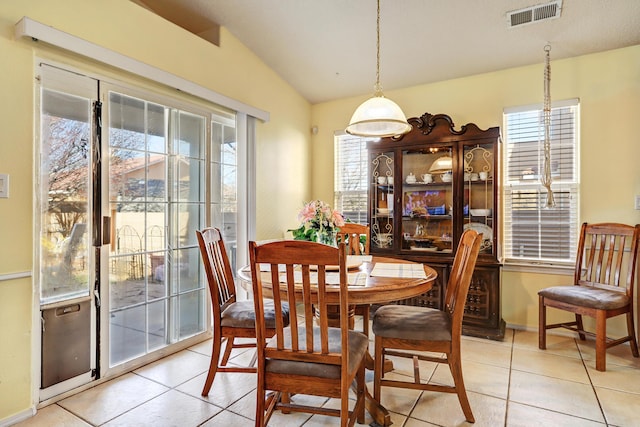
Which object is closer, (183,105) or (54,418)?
(54,418)

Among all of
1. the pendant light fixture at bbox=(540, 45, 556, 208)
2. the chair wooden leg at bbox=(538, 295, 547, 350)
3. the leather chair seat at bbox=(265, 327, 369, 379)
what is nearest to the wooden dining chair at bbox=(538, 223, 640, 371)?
the chair wooden leg at bbox=(538, 295, 547, 350)

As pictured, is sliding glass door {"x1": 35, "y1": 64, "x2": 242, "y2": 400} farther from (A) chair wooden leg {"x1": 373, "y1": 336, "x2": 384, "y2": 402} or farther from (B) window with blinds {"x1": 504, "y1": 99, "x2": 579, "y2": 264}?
(B) window with blinds {"x1": 504, "y1": 99, "x2": 579, "y2": 264}

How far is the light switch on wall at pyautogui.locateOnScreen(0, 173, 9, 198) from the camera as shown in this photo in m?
1.87

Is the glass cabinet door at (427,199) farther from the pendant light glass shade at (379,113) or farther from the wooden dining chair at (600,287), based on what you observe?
the pendant light glass shade at (379,113)

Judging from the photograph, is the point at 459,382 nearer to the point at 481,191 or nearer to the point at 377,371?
the point at 377,371

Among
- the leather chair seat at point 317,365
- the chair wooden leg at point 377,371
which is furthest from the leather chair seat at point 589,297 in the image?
the leather chair seat at point 317,365

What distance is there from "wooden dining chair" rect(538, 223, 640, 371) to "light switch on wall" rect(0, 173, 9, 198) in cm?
387

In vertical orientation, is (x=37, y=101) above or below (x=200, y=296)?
above

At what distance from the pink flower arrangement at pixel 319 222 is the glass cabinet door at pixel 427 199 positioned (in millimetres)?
1465

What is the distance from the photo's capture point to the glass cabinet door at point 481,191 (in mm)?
3316

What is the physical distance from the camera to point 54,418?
1979 mm

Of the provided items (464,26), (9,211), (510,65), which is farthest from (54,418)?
(510,65)

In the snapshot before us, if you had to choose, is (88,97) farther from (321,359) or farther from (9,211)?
(321,359)

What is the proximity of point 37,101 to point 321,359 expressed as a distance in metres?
2.15
